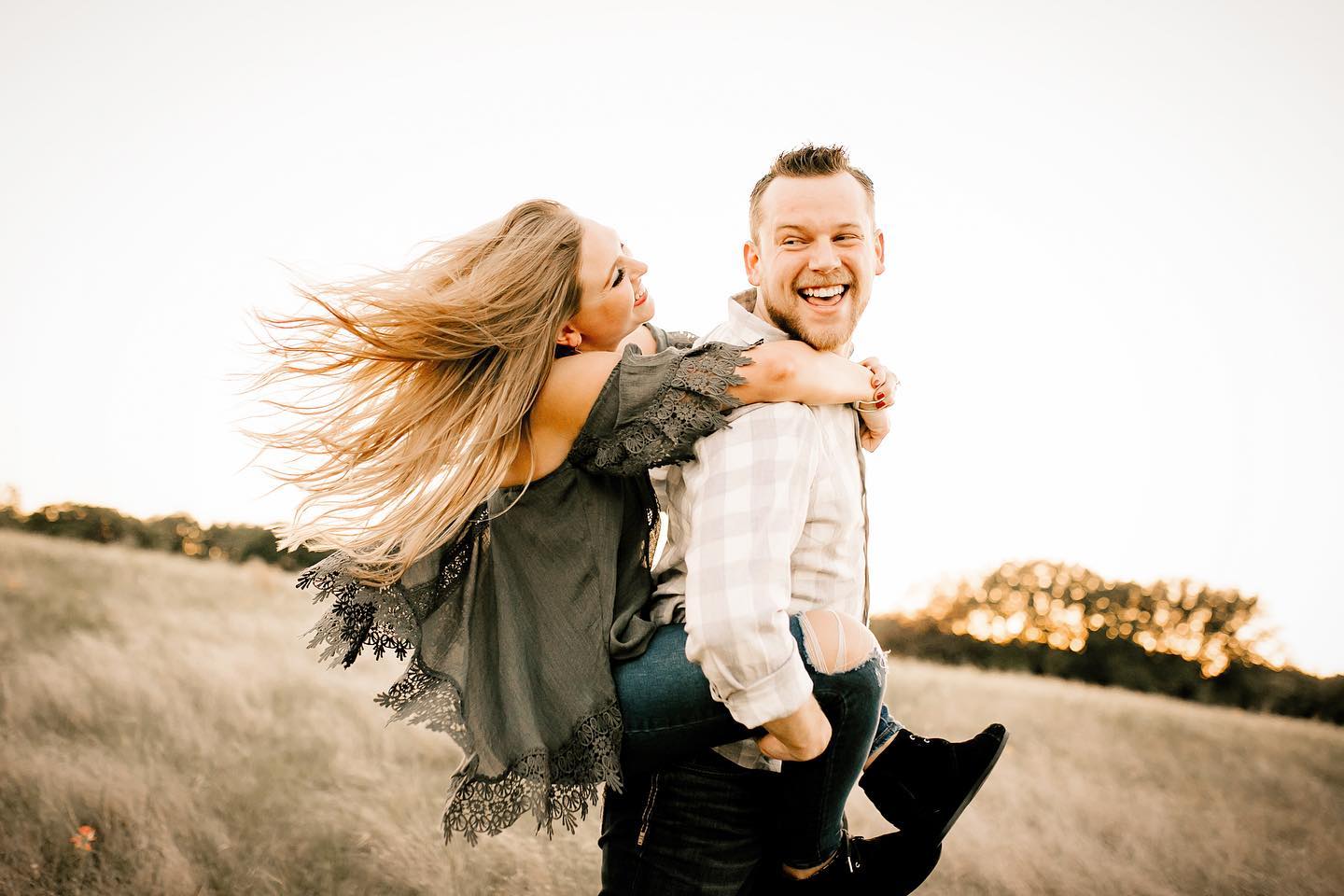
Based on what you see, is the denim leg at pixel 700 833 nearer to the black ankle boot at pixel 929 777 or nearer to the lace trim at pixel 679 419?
the black ankle boot at pixel 929 777

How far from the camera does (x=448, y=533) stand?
2.36m

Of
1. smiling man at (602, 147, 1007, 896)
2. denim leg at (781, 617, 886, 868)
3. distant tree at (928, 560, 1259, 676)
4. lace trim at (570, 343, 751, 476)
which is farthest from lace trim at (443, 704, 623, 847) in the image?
distant tree at (928, 560, 1259, 676)

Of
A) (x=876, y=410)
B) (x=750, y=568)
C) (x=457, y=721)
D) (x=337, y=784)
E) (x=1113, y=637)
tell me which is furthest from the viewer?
(x=1113, y=637)

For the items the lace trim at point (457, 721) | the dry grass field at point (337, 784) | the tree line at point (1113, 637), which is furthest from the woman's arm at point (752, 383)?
the tree line at point (1113, 637)

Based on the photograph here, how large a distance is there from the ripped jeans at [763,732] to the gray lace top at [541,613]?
7 cm

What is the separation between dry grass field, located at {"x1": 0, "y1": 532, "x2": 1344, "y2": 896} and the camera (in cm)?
412

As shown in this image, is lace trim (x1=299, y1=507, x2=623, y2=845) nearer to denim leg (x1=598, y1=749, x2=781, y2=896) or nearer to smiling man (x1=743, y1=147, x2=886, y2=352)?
denim leg (x1=598, y1=749, x2=781, y2=896)

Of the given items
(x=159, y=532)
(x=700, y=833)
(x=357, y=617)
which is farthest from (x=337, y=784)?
(x=159, y=532)

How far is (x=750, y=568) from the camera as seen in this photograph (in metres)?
1.99

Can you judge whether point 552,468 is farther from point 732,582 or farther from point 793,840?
point 793,840

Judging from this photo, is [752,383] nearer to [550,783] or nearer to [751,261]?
[751,261]

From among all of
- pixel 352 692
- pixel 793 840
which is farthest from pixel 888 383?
pixel 352 692

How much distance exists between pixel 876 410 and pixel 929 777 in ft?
3.62

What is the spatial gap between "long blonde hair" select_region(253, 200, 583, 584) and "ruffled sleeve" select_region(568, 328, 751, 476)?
24 centimetres
